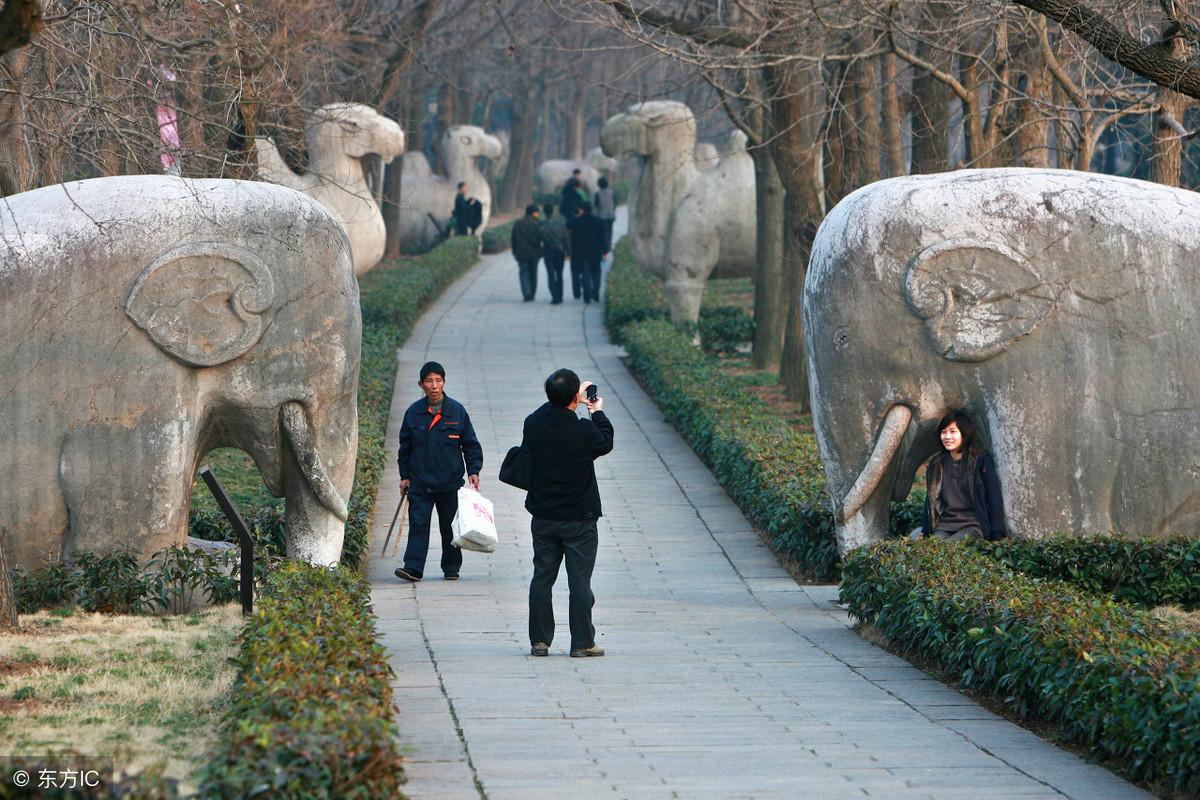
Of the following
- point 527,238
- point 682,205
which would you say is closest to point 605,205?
point 527,238

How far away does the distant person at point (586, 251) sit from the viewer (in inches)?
1108

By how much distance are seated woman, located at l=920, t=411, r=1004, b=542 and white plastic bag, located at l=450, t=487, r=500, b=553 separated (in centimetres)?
277

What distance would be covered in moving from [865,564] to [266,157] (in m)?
12.5

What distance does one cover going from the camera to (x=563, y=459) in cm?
895

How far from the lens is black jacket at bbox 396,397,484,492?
11680 millimetres

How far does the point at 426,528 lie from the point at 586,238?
17.2 meters

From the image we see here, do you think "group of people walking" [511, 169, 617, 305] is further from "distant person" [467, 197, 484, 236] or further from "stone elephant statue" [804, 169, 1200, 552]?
"stone elephant statue" [804, 169, 1200, 552]

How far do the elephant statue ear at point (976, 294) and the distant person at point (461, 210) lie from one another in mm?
30880

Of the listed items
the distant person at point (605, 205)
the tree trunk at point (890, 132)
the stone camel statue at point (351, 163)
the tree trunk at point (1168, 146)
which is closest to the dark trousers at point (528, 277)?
the distant person at point (605, 205)

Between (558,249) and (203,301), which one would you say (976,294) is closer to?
(203,301)

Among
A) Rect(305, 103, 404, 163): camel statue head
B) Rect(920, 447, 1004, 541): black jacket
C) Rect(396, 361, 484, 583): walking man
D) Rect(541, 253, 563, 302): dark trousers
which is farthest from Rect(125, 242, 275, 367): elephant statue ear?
Rect(541, 253, 563, 302): dark trousers

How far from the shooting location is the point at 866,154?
16.5 metres

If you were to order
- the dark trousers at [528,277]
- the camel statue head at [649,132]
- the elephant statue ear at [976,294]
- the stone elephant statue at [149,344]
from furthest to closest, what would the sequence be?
the dark trousers at [528,277], the camel statue head at [649,132], the elephant statue ear at [976,294], the stone elephant statue at [149,344]

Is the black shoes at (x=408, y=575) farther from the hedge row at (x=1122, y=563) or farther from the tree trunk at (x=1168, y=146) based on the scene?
the tree trunk at (x=1168, y=146)
